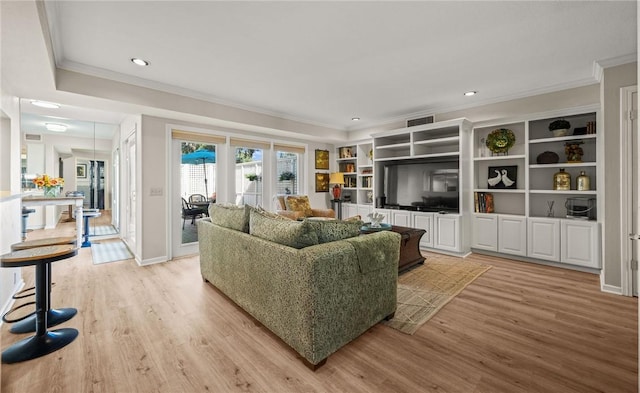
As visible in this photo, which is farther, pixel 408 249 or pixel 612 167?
pixel 408 249

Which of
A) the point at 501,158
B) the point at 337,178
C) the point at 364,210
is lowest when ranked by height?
the point at 364,210

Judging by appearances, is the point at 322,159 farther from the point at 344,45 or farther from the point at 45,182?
the point at 45,182

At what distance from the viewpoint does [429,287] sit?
3166 mm

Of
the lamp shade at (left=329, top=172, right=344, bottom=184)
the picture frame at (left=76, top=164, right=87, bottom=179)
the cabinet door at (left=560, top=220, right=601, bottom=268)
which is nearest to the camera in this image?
the cabinet door at (left=560, top=220, right=601, bottom=268)

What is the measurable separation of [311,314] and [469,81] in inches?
139

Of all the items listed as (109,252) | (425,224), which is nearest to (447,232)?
(425,224)

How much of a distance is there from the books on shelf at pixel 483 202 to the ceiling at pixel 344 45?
155 cm

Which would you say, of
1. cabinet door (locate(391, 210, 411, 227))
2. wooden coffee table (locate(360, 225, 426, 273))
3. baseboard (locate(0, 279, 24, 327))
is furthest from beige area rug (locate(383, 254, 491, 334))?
baseboard (locate(0, 279, 24, 327))

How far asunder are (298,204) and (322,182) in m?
1.34

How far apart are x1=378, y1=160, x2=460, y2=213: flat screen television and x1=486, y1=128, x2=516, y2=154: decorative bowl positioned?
23.0 inches

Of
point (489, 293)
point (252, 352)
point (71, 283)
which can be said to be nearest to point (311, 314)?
point (252, 352)

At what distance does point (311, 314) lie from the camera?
1.74 m

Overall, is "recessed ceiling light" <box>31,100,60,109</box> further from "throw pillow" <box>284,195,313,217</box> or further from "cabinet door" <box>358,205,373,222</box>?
"cabinet door" <box>358,205,373,222</box>

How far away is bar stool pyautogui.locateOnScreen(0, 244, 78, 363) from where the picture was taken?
6.19ft
